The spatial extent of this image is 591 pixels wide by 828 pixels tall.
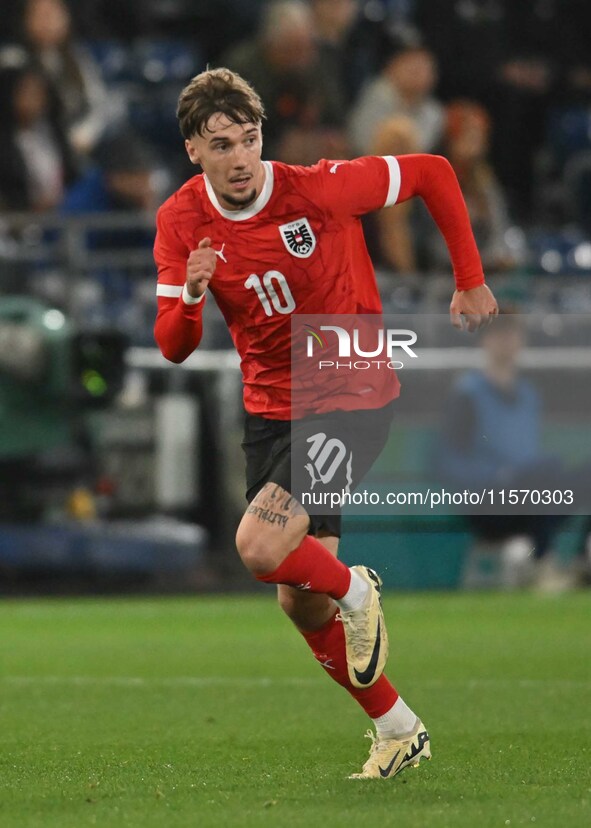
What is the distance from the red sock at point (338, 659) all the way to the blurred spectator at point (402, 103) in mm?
8382

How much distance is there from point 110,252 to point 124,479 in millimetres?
1724

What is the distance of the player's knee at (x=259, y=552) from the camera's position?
457 cm

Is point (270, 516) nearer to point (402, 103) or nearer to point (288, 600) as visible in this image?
point (288, 600)

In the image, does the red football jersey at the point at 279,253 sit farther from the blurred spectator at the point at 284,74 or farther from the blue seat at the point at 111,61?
the blue seat at the point at 111,61

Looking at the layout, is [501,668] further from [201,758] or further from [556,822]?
[556,822]

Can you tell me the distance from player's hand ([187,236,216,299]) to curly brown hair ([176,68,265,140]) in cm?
44

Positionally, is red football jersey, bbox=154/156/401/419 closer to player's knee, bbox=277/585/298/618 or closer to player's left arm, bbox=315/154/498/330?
player's left arm, bbox=315/154/498/330

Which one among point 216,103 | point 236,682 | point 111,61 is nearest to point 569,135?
point 111,61

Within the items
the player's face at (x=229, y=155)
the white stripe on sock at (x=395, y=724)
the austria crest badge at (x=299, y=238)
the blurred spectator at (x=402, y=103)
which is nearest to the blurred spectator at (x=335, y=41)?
the blurred spectator at (x=402, y=103)

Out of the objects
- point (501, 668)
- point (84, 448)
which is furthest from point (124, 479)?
point (501, 668)

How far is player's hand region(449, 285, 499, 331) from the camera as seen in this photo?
4.89 m

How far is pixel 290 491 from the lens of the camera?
15.5 feet

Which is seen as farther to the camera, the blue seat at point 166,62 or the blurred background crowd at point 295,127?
the blue seat at point 166,62

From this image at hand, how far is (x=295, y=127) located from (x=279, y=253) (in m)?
7.64
